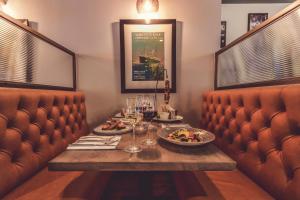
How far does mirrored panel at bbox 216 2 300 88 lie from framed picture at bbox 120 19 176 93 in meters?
0.70

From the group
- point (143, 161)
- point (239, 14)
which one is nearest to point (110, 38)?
point (143, 161)

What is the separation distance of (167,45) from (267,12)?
7.57ft

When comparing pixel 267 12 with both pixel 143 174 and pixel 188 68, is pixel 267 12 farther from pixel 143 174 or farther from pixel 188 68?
pixel 143 174

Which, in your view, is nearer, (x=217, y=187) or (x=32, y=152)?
(x=217, y=187)

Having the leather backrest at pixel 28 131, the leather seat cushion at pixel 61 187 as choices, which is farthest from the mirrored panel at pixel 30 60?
the leather seat cushion at pixel 61 187

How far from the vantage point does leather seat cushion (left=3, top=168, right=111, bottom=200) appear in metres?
0.90

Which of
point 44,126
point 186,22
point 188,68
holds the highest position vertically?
point 186,22

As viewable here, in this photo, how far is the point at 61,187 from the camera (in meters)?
0.98

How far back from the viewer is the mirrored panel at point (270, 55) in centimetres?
100

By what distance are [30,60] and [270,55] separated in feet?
6.25

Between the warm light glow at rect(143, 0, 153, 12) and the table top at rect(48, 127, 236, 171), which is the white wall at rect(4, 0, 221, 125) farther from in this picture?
the table top at rect(48, 127, 236, 171)

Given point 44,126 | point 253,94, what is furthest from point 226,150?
point 44,126

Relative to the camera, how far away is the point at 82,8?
2242 millimetres

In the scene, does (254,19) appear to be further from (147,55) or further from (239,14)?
(147,55)
